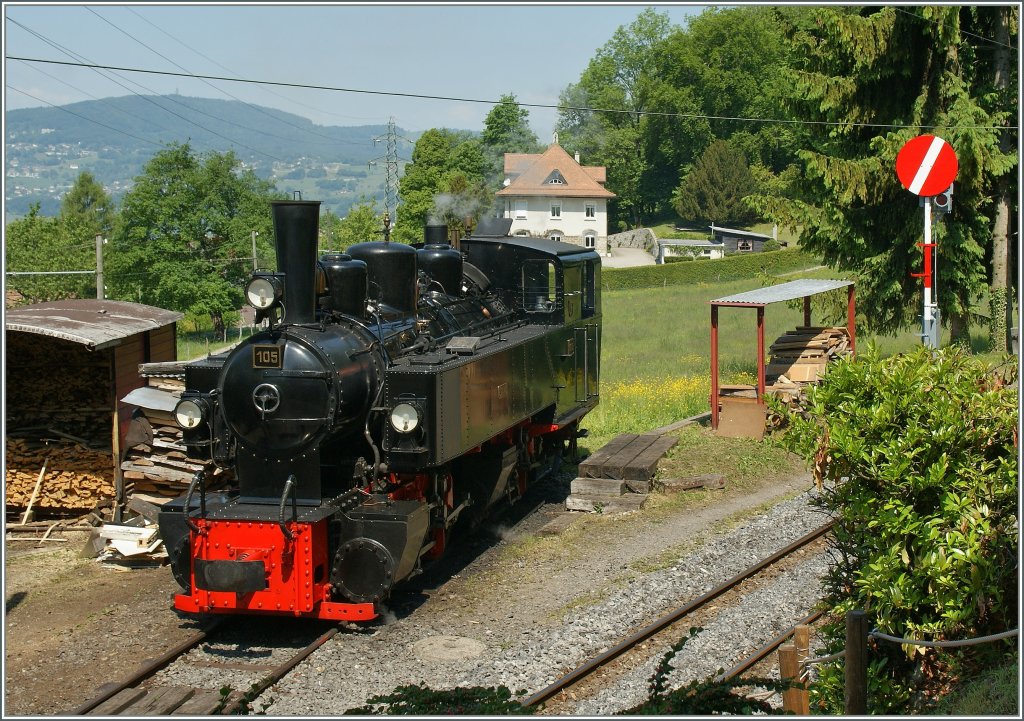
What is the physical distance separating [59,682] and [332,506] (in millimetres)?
2342

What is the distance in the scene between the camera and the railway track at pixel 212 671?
6863mm

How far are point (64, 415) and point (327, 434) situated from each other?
483cm

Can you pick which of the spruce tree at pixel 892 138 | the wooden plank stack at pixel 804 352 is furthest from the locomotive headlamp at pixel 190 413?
the spruce tree at pixel 892 138

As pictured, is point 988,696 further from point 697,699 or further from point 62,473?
point 62,473

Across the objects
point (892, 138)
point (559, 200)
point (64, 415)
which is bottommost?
point (64, 415)

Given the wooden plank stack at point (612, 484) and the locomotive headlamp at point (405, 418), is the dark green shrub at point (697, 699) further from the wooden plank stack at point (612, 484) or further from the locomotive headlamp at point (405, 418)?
the wooden plank stack at point (612, 484)

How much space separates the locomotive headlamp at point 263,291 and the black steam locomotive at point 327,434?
11 mm

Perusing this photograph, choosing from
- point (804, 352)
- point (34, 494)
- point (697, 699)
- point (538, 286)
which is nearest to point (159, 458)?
point (34, 494)

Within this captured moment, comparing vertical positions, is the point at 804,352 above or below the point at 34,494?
above


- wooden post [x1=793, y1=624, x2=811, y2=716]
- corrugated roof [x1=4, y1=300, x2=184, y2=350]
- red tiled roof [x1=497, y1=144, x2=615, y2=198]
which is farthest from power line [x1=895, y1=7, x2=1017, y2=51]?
red tiled roof [x1=497, y1=144, x2=615, y2=198]

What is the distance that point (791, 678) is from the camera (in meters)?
6.05

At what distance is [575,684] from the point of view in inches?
289

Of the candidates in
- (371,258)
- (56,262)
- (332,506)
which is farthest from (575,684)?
(56,262)

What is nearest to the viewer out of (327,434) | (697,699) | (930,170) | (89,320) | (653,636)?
(697,699)
